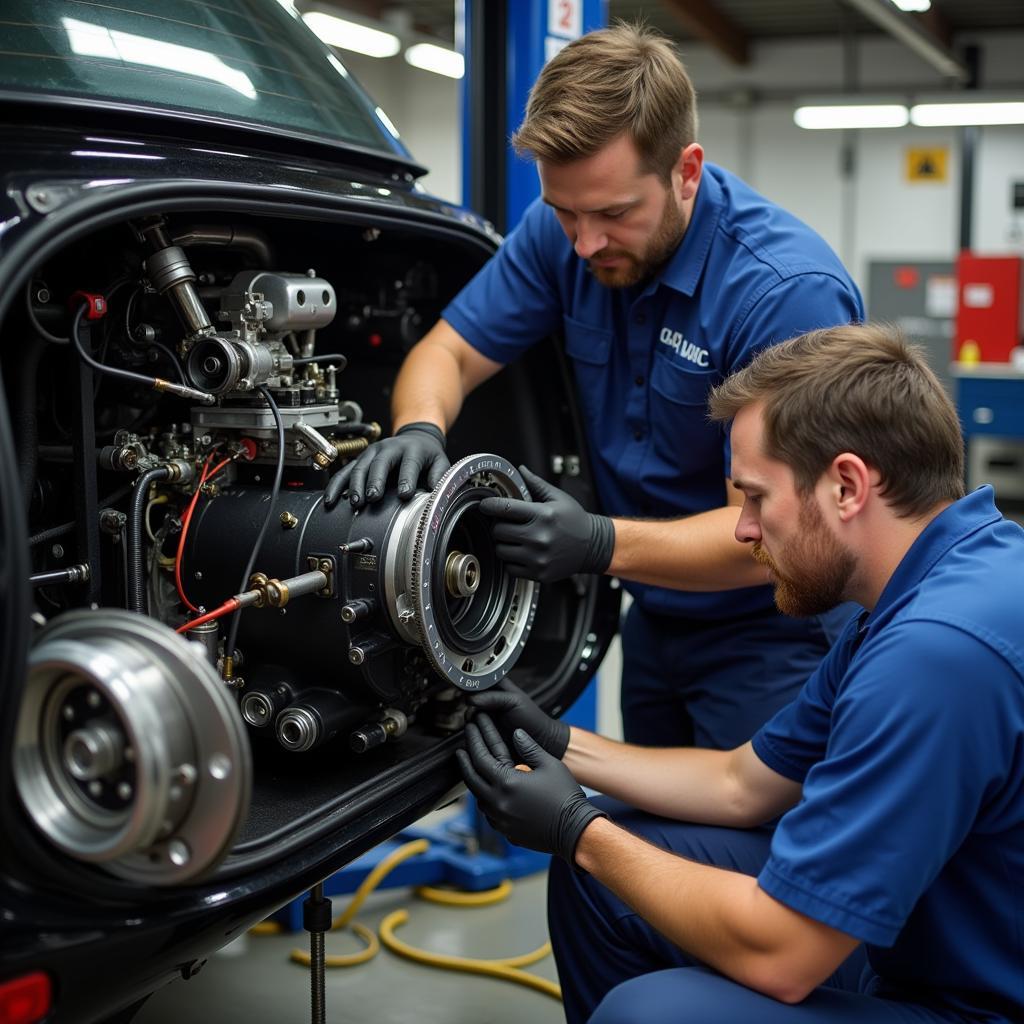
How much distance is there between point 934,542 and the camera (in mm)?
1683

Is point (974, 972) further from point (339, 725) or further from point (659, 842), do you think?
point (339, 725)

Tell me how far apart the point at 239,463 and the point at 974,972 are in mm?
1315

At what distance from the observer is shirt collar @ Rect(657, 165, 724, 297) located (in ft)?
7.78

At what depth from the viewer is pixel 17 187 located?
1.48 m

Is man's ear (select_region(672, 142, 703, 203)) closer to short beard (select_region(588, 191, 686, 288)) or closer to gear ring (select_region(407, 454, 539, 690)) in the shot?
short beard (select_region(588, 191, 686, 288))

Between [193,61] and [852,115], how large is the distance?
10372 millimetres

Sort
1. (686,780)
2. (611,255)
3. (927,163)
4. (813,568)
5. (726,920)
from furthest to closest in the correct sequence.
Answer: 1. (927,163)
2. (611,255)
3. (686,780)
4. (813,568)
5. (726,920)

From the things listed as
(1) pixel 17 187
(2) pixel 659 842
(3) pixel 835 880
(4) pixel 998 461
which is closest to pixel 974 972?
(3) pixel 835 880

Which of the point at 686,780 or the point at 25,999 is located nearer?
the point at 25,999

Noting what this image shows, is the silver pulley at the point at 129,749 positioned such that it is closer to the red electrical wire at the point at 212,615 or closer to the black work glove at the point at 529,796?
the red electrical wire at the point at 212,615

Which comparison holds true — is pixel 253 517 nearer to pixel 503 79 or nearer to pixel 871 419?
pixel 871 419

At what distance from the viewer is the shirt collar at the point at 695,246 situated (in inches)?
93.4

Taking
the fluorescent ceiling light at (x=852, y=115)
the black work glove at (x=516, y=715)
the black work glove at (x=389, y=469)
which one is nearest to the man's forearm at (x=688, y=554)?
the black work glove at (x=516, y=715)

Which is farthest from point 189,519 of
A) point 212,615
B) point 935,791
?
point 935,791
